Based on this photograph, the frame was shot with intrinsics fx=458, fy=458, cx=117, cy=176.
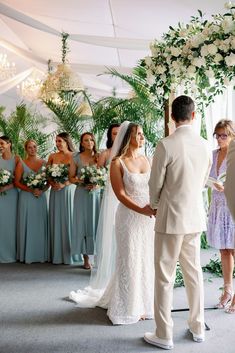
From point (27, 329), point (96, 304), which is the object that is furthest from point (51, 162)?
point (27, 329)

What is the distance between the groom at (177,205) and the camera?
327cm

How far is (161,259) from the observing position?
336cm

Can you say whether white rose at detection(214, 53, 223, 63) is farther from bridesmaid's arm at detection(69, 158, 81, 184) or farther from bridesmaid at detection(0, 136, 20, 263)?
bridesmaid at detection(0, 136, 20, 263)

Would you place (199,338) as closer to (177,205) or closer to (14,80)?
(177,205)

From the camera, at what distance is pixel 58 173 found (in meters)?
5.91

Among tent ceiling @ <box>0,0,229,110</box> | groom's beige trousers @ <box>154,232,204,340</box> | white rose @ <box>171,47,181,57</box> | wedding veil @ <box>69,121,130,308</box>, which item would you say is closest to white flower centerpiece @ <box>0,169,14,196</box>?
wedding veil @ <box>69,121,130,308</box>

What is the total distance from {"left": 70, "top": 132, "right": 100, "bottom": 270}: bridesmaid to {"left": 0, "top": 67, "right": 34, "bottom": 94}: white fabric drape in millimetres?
6513

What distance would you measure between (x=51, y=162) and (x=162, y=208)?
127 inches

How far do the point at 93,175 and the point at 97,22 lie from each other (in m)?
2.23

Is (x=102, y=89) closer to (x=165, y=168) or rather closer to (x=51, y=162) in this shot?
(x=51, y=162)

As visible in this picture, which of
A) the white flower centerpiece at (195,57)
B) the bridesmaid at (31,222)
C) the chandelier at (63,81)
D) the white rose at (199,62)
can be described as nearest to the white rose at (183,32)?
the white flower centerpiece at (195,57)

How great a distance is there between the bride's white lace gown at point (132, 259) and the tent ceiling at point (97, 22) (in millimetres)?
2017

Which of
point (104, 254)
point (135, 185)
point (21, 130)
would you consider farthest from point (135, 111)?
point (21, 130)

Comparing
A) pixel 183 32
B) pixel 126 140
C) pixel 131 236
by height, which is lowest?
pixel 131 236
